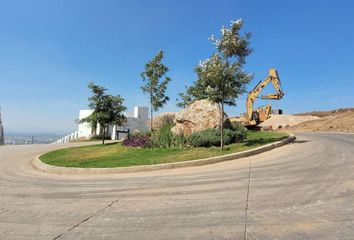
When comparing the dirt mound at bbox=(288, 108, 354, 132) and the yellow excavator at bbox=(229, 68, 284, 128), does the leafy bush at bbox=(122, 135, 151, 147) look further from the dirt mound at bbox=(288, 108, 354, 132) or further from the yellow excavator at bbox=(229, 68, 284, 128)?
the dirt mound at bbox=(288, 108, 354, 132)

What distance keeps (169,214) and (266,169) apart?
534cm

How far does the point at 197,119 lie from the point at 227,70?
4.60m

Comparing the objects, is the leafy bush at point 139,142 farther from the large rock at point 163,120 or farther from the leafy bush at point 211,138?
the large rock at point 163,120

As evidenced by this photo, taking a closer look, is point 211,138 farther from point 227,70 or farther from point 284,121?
point 284,121

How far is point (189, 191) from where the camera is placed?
29.6 ft

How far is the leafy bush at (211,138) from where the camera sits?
18.0 meters

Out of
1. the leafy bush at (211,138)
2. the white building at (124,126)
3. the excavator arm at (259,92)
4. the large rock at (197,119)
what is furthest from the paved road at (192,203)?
the white building at (124,126)

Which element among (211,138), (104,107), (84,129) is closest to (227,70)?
(211,138)

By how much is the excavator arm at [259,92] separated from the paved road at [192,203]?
20.8 meters

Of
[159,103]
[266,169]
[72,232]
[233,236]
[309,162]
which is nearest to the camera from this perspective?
[233,236]

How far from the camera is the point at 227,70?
17266 millimetres

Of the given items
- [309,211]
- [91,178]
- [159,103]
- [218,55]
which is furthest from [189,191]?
[159,103]

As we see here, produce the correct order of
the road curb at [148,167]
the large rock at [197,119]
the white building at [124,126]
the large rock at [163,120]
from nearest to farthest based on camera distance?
the road curb at [148,167] < the large rock at [197,119] < the large rock at [163,120] < the white building at [124,126]

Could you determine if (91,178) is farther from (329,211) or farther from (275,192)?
(329,211)
